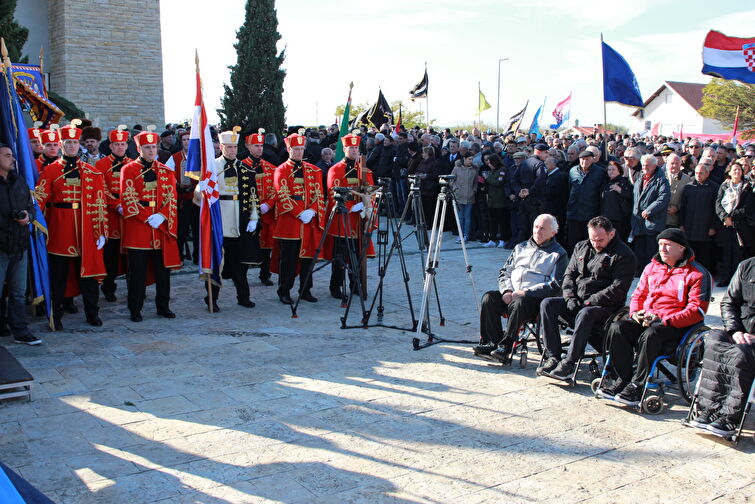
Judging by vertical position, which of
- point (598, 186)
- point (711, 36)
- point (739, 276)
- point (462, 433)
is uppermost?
point (711, 36)

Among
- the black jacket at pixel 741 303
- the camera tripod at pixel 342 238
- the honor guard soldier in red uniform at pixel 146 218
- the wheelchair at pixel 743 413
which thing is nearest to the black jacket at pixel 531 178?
the camera tripod at pixel 342 238

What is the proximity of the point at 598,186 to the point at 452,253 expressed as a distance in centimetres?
322

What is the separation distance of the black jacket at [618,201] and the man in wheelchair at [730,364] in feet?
16.5

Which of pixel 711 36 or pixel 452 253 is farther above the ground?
pixel 711 36

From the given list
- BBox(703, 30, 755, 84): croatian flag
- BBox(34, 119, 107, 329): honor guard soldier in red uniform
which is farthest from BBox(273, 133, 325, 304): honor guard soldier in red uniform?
BBox(703, 30, 755, 84): croatian flag

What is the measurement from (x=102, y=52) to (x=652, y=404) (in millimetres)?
18653

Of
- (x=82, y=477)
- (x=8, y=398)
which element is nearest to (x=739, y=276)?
(x=82, y=477)

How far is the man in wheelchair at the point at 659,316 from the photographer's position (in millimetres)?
5676

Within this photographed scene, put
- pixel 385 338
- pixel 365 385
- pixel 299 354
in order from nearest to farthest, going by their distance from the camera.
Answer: pixel 365 385
pixel 299 354
pixel 385 338

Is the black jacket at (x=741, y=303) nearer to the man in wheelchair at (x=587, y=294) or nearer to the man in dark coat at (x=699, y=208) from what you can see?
the man in wheelchair at (x=587, y=294)

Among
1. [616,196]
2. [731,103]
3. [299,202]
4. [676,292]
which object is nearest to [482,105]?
[731,103]

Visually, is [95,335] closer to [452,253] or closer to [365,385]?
[365,385]

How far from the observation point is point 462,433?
5262 mm

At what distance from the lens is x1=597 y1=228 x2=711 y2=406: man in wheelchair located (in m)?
5.68
